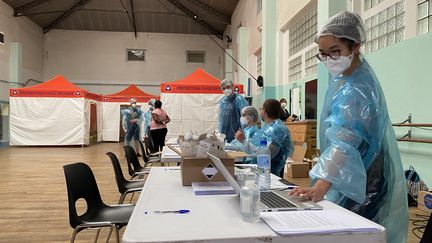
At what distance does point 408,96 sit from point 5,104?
39.3 feet

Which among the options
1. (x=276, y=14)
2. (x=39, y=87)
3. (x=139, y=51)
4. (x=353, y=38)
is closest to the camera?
(x=353, y=38)

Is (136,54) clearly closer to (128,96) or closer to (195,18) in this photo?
(195,18)

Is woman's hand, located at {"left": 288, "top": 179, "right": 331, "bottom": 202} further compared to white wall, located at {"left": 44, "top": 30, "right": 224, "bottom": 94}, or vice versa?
white wall, located at {"left": 44, "top": 30, "right": 224, "bottom": 94}

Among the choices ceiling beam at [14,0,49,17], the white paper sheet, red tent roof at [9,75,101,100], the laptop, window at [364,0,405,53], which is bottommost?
the white paper sheet

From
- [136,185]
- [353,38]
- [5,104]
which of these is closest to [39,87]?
[5,104]

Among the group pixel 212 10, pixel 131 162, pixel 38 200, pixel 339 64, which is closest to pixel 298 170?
pixel 131 162

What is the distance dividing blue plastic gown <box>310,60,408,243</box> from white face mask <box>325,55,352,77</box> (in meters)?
0.04

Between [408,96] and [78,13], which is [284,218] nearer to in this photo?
[408,96]

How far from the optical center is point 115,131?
12727mm

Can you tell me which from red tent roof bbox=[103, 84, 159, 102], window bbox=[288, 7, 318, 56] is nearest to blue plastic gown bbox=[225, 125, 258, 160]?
window bbox=[288, 7, 318, 56]

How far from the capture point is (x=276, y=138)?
8.45 feet

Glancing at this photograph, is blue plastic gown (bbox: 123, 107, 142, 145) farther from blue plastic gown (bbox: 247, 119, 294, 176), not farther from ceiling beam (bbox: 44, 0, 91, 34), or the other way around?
ceiling beam (bbox: 44, 0, 91, 34)

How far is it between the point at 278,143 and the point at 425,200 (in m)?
1.53

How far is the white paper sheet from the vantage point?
0.92 m
